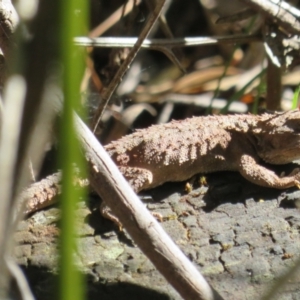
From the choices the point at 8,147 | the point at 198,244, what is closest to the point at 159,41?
the point at 198,244

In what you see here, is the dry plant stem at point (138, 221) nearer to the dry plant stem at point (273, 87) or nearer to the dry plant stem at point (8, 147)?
the dry plant stem at point (8, 147)

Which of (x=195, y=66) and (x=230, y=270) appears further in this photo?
(x=195, y=66)

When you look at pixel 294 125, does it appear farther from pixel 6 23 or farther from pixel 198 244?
pixel 6 23

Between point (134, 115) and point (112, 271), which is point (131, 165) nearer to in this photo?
point (112, 271)

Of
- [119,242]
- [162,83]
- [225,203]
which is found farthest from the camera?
[162,83]

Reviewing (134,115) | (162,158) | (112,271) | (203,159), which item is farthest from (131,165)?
(134,115)

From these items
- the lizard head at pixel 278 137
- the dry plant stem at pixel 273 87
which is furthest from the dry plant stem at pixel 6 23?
the dry plant stem at pixel 273 87
